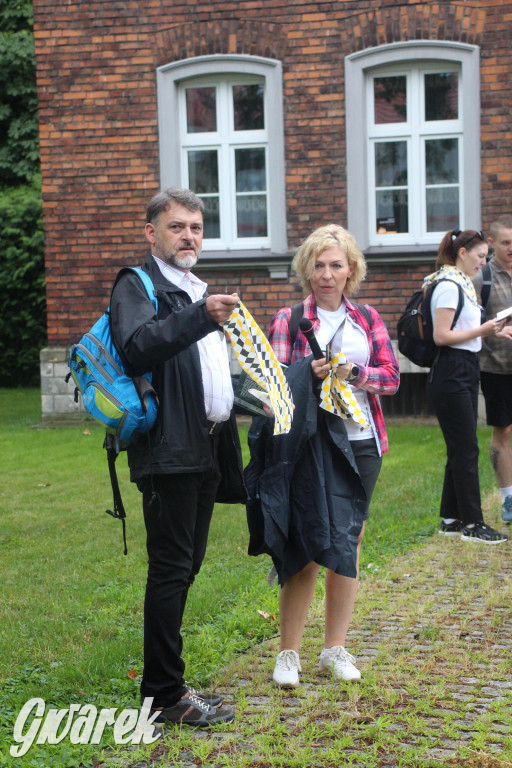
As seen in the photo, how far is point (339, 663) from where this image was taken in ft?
Answer: 14.8

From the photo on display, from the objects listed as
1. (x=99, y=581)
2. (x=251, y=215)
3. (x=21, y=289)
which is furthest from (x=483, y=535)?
(x=21, y=289)

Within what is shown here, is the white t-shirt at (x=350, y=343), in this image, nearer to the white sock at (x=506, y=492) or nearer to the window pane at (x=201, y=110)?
the white sock at (x=506, y=492)

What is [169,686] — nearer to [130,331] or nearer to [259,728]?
[259,728]

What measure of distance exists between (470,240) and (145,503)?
12.3 feet

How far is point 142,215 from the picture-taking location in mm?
13094

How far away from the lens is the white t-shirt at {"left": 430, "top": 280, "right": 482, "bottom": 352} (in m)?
6.78

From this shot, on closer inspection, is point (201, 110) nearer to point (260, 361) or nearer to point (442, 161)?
point (442, 161)

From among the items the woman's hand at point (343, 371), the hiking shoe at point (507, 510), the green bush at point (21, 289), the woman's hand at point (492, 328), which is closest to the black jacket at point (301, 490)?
the woman's hand at point (343, 371)

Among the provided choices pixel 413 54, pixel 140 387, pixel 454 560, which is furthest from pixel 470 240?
pixel 413 54

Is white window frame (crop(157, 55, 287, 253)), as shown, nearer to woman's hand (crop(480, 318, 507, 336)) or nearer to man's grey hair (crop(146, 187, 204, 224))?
woman's hand (crop(480, 318, 507, 336))

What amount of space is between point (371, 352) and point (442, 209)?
8.54m

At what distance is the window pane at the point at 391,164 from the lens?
12805 millimetres

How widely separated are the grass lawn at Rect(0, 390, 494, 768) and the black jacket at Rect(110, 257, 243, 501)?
1.10 meters

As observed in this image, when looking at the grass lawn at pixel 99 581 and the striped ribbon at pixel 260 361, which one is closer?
the striped ribbon at pixel 260 361
